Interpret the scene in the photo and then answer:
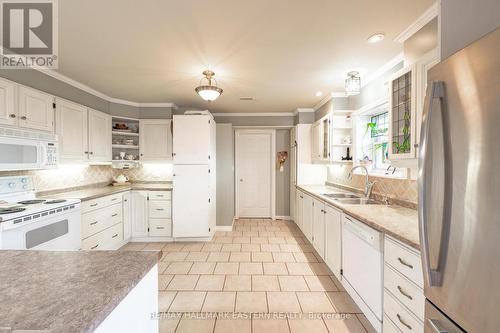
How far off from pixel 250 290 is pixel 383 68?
2.97 meters

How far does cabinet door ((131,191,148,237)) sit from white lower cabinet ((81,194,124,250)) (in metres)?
0.25

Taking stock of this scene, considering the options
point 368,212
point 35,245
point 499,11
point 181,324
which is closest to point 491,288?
point 499,11

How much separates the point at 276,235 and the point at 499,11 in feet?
13.0

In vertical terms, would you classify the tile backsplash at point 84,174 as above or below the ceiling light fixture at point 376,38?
below

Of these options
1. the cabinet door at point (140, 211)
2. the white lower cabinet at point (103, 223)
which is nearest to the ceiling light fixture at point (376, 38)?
the white lower cabinet at point (103, 223)

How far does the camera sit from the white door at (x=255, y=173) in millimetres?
5480

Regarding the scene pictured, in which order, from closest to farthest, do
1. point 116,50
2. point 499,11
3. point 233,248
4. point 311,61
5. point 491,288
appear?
point 491,288 → point 499,11 → point 116,50 → point 311,61 → point 233,248

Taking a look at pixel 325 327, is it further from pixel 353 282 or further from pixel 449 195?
pixel 449 195

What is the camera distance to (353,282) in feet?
6.77

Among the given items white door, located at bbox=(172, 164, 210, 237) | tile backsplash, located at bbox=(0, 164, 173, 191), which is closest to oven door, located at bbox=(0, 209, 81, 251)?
tile backsplash, located at bbox=(0, 164, 173, 191)

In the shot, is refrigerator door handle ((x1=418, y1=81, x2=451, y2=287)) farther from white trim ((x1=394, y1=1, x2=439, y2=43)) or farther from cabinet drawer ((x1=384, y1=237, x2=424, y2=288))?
white trim ((x1=394, y1=1, x2=439, y2=43))

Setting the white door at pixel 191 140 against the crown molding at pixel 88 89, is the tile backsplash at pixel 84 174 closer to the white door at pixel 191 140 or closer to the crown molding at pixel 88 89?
the white door at pixel 191 140

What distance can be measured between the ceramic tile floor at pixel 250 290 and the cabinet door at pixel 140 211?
29 centimetres

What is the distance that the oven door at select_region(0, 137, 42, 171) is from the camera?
209 cm
